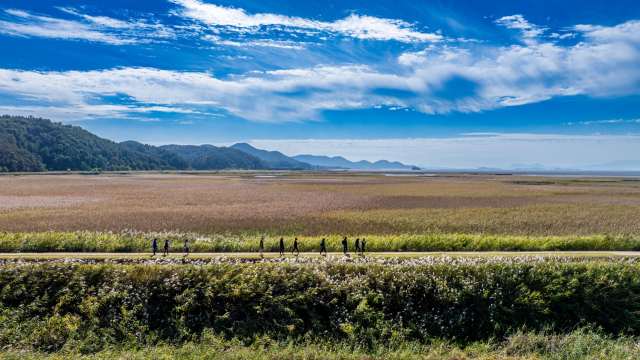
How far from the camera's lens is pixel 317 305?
1645cm

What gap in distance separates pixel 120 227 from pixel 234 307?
79.7 ft

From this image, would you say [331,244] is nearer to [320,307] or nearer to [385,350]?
[320,307]

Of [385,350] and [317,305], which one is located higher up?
[317,305]

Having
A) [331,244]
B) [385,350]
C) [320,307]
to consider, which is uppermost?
[331,244]

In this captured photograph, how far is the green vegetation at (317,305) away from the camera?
14.7 m

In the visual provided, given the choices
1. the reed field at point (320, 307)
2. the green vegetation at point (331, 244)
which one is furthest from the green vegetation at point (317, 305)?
the green vegetation at point (331, 244)

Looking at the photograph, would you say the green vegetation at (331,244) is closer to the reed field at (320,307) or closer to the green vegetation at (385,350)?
the reed field at (320,307)

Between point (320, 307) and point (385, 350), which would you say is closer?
point (385, 350)

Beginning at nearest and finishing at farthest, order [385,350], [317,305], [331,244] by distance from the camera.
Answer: [385,350], [317,305], [331,244]

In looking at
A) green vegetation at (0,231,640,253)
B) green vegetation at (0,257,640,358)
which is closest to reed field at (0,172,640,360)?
green vegetation at (0,257,640,358)

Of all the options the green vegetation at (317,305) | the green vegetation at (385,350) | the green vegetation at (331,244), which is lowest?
the green vegetation at (385,350)

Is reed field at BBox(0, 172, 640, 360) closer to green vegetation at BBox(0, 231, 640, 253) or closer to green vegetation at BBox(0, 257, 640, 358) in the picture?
green vegetation at BBox(0, 257, 640, 358)

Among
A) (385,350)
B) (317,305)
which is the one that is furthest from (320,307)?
(385,350)

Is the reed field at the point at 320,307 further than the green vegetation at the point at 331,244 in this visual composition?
No
